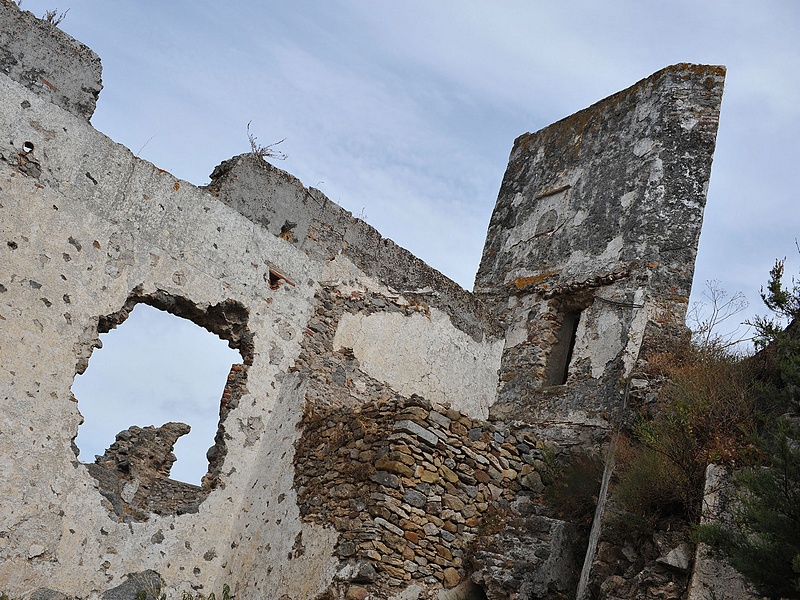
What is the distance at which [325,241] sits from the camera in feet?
35.4

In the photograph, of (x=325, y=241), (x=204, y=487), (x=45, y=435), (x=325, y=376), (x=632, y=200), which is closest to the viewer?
(x=45, y=435)

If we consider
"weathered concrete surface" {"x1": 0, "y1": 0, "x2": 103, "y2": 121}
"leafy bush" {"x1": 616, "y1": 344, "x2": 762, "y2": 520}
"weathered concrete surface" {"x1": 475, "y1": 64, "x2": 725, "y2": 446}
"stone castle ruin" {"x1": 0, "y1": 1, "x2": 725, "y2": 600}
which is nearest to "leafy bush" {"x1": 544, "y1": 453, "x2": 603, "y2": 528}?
"stone castle ruin" {"x1": 0, "y1": 1, "x2": 725, "y2": 600}

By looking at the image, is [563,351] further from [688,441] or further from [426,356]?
[688,441]

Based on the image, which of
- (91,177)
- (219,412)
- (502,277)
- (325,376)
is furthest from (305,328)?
(502,277)

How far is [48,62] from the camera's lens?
874 centimetres

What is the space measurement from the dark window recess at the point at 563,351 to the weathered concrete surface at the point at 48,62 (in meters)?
6.44

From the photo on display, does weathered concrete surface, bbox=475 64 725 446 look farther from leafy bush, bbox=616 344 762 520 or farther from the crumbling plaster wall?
the crumbling plaster wall

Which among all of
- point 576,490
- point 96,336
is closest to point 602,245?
point 576,490

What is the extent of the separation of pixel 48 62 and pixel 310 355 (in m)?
4.14

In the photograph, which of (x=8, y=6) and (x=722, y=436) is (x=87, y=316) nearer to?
(x=8, y=6)

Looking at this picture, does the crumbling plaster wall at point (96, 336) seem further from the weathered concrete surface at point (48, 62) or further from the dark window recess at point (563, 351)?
the dark window recess at point (563, 351)

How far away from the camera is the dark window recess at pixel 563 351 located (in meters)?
11.6

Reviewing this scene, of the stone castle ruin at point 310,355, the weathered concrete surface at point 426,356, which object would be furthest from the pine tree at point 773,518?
the weathered concrete surface at point 426,356

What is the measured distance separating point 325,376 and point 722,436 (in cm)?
475
